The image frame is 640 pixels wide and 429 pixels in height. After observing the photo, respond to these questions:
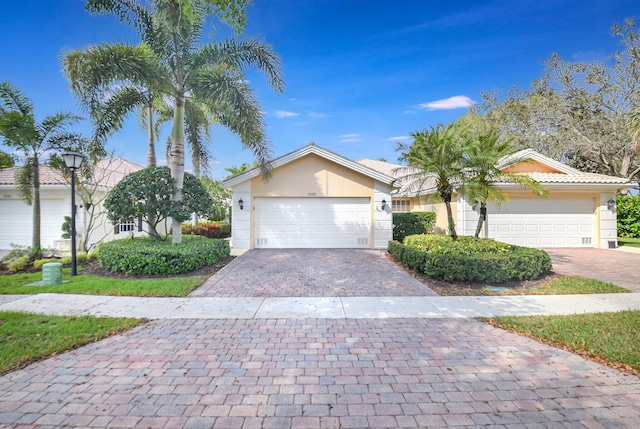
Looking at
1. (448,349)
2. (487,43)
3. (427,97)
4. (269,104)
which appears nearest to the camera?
(448,349)

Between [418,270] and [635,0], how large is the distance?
15513 mm

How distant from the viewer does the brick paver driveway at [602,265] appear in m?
7.89

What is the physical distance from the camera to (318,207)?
12.9 metres

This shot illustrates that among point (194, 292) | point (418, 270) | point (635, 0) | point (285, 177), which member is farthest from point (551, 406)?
point (635, 0)

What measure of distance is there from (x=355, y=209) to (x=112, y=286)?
9085 mm

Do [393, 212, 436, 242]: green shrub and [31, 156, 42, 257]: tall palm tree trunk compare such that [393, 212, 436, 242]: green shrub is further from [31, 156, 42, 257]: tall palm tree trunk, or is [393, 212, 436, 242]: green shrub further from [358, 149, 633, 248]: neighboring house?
[31, 156, 42, 257]: tall palm tree trunk

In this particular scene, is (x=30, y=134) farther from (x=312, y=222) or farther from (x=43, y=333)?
(x=312, y=222)

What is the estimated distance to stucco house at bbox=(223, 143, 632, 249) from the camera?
1262 centimetres

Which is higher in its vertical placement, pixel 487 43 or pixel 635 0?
pixel 635 0

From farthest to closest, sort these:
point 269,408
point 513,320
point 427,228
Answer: point 427,228 → point 513,320 → point 269,408

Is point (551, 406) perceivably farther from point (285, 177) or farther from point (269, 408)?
point (285, 177)

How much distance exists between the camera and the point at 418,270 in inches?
330

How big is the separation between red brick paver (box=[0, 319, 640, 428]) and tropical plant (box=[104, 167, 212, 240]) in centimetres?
551

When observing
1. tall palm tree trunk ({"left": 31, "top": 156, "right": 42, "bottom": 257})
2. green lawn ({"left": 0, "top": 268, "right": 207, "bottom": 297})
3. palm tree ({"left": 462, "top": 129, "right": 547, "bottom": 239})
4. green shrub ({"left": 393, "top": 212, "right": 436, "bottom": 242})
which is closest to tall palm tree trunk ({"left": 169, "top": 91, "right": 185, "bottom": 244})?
green lawn ({"left": 0, "top": 268, "right": 207, "bottom": 297})
